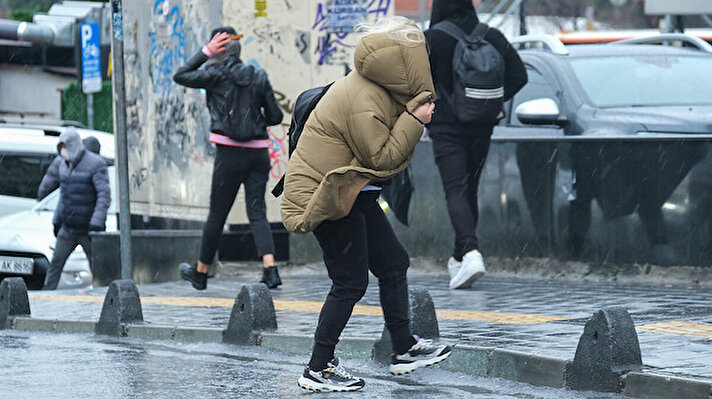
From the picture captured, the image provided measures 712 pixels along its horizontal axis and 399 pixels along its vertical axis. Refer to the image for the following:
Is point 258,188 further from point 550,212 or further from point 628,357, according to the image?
point 628,357

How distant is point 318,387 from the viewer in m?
6.13

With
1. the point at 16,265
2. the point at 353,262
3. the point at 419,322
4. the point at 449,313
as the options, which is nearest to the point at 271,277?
the point at 449,313

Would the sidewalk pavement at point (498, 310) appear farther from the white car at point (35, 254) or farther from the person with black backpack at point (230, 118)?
the white car at point (35, 254)

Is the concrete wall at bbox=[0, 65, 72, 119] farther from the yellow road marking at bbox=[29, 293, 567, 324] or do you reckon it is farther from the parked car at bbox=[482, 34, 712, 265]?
the parked car at bbox=[482, 34, 712, 265]

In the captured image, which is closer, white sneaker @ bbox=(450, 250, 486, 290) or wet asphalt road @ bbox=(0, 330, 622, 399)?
wet asphalt road @ bbox=(0, 330, 622, 399)

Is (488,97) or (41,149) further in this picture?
(41,149)

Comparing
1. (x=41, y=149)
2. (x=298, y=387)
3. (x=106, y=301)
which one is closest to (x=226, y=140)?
(x=106, y=301)

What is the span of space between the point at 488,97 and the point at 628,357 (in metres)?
3.91

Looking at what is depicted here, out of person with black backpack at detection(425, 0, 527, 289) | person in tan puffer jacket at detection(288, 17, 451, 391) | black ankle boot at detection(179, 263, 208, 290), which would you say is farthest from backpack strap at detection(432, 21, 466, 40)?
person in tan puffer jacket at detection(288, 17, 451, 391)

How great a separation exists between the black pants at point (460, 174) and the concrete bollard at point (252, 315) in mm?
2050

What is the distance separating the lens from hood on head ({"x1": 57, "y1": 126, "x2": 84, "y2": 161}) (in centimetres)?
1389

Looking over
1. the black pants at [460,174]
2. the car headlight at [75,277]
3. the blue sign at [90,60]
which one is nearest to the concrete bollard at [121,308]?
the black pants at [460,174]

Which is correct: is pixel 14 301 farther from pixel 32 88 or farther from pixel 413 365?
pixel 32 88

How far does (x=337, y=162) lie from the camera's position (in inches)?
236
